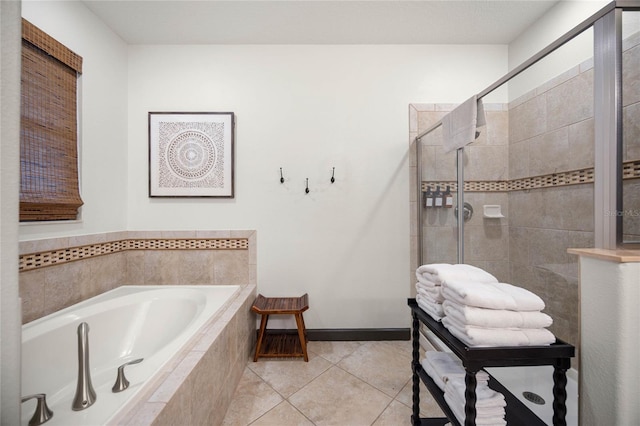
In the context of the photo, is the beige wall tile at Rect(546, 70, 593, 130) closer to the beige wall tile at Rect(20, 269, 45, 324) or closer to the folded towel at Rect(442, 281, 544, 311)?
the folded towel at Rect(442, 281, 544, 311)

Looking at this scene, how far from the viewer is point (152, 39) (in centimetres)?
212

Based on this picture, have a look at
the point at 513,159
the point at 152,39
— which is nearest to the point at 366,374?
the point at 513,159

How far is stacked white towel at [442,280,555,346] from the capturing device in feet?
2.88

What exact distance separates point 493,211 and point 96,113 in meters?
2.96

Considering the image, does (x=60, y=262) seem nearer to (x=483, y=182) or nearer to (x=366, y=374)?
(x=366, y=374)

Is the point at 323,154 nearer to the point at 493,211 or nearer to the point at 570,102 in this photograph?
the point at 493,211

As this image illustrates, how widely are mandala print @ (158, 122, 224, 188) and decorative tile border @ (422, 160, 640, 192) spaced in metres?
1.75

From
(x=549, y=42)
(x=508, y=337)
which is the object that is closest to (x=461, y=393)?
(x=508, y=337)

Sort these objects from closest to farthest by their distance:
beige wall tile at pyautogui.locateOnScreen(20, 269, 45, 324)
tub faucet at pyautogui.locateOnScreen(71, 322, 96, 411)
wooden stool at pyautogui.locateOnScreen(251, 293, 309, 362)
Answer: tub faucet at pyautogui.locateOnScreen(71, 322, 96, 411), beige wall tile at pyautogui.locateOnScreen(20, 269, 45, 324), wooden stool at pyautogui.locateOnScreen(251, 293, 309, 362)

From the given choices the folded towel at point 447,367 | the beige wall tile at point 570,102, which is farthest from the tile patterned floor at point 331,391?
the beige wall tile at point 570,102

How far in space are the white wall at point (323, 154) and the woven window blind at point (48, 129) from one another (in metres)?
0.54

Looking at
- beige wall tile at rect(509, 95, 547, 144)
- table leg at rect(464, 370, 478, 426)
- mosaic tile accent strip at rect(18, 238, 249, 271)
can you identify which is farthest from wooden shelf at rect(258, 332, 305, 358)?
beige wall tile at rect(509, 95, 547, 144)

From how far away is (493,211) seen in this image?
6.14 ft

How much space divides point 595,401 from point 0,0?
171cm
